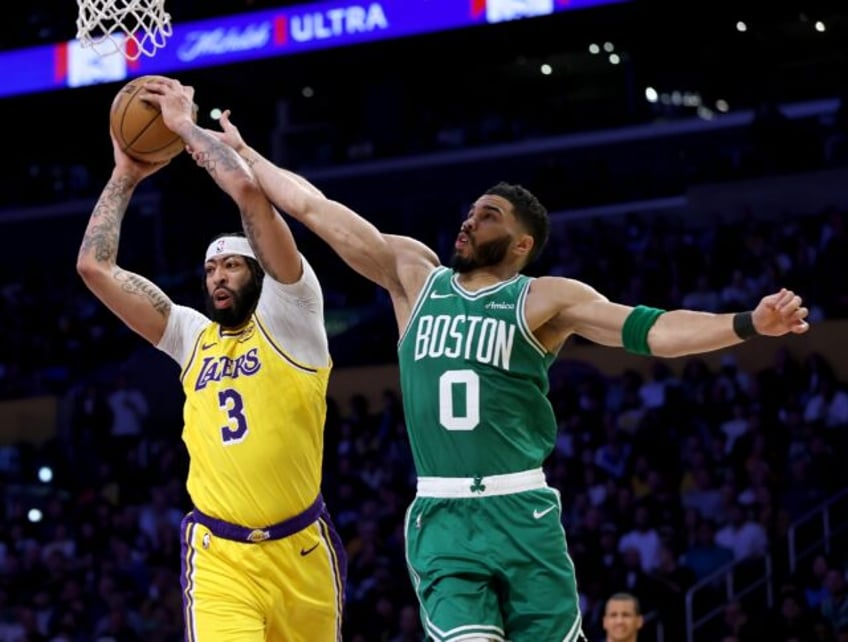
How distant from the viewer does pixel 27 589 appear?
17.4m

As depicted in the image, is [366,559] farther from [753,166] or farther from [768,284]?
[753,166]

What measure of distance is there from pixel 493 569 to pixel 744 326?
4.16 ft

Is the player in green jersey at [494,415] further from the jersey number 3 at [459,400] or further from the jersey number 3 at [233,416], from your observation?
the jersey number 3 at [233,416]

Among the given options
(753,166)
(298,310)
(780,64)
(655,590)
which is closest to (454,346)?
(298,310)

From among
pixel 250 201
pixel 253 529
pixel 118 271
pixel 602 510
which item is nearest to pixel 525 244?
pixel 250 201

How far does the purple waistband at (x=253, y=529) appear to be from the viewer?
6.50 meters

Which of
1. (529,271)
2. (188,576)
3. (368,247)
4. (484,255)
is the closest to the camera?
(484,255)

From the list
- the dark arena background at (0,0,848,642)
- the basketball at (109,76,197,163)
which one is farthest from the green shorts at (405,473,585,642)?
the dark arena background at (0,0,848,642)

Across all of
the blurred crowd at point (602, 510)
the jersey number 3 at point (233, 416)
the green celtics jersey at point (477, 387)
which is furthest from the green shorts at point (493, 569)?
the blurred crowd at point (602, 510)

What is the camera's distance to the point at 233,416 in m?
6.57

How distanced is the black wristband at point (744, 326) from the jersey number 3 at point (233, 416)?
7.19 ft

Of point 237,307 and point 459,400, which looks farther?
point 237,307

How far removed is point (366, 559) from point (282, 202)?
908 centimetres

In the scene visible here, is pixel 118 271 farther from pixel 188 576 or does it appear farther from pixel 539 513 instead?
pixel 539 513
